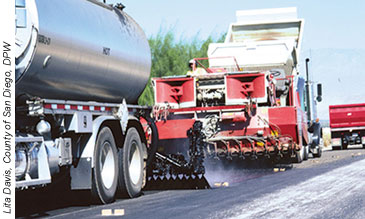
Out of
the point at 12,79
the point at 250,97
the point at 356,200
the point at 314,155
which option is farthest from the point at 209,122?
the point at 12,79

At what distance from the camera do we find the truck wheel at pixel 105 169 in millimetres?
10086

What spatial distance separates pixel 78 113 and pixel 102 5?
2.10m

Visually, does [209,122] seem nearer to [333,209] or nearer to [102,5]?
[102,5]

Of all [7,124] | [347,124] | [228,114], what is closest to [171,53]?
[347,124]

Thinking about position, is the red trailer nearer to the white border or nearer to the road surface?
the road surface

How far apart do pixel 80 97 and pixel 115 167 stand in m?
1.25

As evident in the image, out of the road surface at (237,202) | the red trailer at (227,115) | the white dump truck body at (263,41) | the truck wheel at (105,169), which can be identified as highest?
the white dump truck body at (263,41)

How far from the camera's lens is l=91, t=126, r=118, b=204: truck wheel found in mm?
10086

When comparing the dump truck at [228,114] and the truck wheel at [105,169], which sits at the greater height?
the dump truck at [228,114]

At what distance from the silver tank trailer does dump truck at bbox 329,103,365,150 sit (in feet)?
74.5

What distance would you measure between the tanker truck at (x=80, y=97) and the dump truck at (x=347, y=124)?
74.8 feet

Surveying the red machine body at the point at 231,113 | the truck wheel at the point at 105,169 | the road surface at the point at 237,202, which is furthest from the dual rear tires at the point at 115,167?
the red machine body at the point at 231,113

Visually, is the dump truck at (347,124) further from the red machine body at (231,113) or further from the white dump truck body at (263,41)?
the red machine body at (231,113)

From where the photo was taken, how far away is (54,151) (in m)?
9.34
